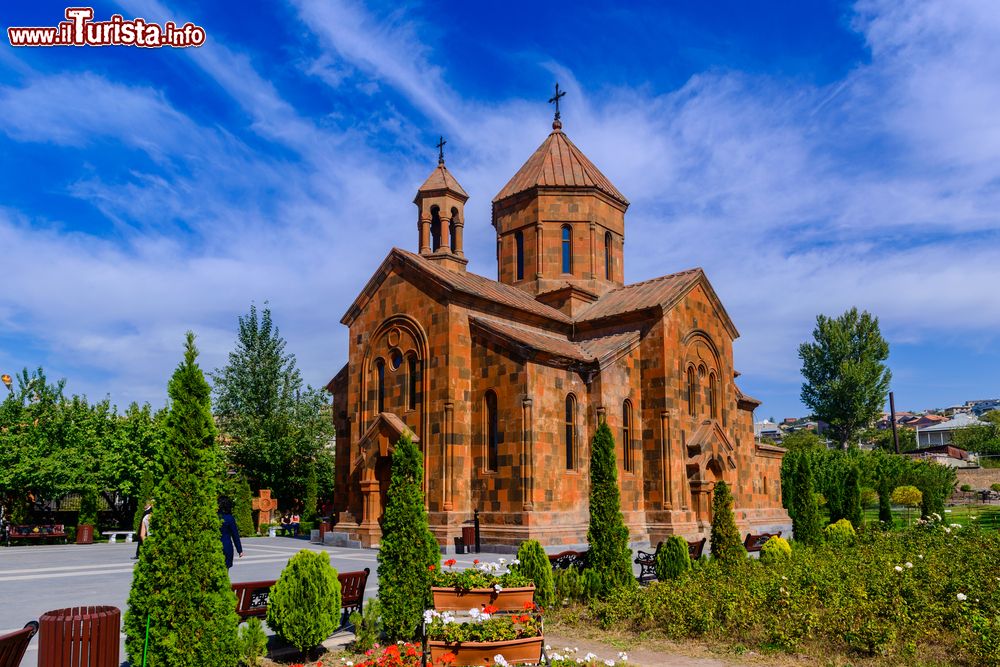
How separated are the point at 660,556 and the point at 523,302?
11061 mm

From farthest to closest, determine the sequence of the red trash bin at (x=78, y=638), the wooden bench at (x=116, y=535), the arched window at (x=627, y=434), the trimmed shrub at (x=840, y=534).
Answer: the wooden bench at (x=116, y=535) → the arched window at (x=627, y=434) → the trimmed shrub at (x=840, y=534) → the red trash bin at (x=78, y=638)

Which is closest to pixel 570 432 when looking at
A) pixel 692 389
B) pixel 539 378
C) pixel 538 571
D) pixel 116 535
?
pixel 539 378

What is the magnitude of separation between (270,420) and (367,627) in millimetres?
22714

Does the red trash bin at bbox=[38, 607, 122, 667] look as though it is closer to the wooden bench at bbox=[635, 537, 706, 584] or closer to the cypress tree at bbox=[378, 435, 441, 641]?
the cypress tree at bbox=[378, 435, 441, 641]

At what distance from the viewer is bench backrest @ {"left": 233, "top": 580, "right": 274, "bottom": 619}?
7938 millimetres

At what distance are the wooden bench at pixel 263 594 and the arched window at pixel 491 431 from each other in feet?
31.6

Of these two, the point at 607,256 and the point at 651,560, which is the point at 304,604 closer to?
the point at 651,560

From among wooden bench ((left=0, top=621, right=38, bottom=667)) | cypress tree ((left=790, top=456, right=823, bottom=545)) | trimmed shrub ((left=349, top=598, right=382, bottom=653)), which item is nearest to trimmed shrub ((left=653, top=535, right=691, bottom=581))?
trimmed shrub ((left=349, top=598, right=382, bottom=653))

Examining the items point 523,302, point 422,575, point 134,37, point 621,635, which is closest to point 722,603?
point 621,635

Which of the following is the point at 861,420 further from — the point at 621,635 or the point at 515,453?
the point at 621,635

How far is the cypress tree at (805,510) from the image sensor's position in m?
17.0

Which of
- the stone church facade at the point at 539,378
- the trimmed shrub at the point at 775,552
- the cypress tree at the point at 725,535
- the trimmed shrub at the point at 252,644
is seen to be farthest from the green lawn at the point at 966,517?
the trimmed shrub at the point at 252,644

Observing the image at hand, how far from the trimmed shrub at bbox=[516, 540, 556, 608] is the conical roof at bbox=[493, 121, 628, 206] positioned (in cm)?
1630

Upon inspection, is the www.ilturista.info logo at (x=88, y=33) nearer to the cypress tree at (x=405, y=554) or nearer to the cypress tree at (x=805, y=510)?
the cypress tree at (x=405, y=554)
